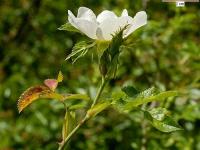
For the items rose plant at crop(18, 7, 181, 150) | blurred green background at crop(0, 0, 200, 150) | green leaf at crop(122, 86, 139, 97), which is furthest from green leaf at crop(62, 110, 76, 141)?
blurred green background at crop(0, 0, 200, 150)

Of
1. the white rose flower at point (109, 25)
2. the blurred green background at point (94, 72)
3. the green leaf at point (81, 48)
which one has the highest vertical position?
the white rose flower at point (109, 25)

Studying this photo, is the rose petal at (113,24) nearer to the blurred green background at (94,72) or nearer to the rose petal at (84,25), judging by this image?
the rose petal at (84,25)

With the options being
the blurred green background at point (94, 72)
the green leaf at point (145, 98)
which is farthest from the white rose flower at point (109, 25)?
the blurred green background at point (94, 72)

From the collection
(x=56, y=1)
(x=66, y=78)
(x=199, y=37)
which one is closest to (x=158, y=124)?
(x=66, y=78)

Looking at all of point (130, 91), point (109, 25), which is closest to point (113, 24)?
point (109, 25)

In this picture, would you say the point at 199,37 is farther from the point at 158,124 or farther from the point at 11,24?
the point at 158,124

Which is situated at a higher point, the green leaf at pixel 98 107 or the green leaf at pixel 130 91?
the green leaf at pixel 130 91

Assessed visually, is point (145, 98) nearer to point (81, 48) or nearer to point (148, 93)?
point (148, 93)
